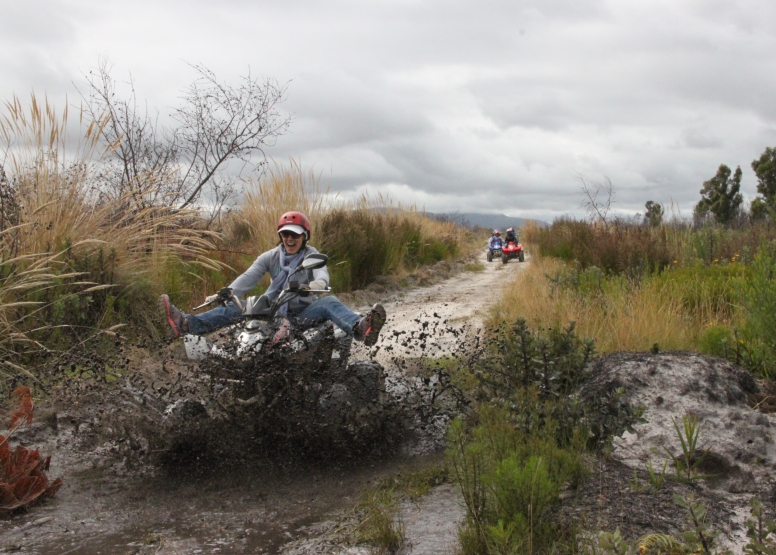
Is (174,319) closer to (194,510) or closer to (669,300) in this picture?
(194,510)

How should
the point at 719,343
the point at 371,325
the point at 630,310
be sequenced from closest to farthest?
1. the point at 371,325
2. the point at 719,343
3. the point at 630,310

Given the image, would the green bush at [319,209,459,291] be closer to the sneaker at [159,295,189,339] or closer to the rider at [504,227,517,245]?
the rider at [504,227,517,245]

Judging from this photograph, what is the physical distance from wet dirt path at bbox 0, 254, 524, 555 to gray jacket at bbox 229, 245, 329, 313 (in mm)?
1355

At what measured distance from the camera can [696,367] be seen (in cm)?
448

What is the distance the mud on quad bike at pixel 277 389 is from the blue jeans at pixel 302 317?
317 mm

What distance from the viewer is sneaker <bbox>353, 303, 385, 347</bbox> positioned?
16.5 ft

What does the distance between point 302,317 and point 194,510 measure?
5.93ft

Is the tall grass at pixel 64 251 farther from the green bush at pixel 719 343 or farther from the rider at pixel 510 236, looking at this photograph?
the rider at pixel 510 236

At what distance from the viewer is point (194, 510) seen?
12.7 feet

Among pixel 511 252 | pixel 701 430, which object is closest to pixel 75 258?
pixel 701 430

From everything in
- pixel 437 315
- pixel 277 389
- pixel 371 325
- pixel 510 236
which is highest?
pixel 510 236

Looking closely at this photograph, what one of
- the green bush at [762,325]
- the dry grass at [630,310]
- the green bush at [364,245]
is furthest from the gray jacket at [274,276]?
the green bush at [364,245]

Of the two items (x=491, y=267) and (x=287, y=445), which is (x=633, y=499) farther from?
(x=491, y=267)

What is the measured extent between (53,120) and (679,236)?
949cm
